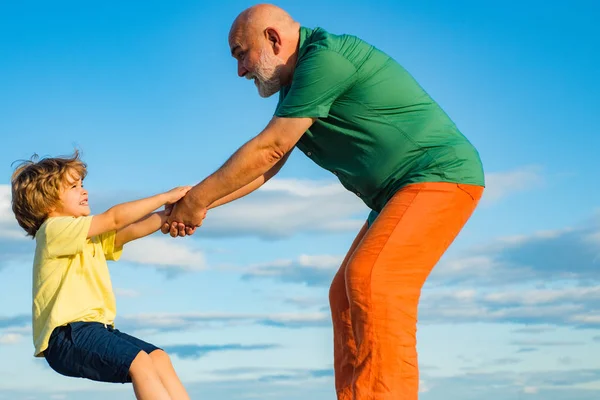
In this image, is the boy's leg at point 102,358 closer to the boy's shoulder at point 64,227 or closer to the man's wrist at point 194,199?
the boy's shoulder at point 64,227

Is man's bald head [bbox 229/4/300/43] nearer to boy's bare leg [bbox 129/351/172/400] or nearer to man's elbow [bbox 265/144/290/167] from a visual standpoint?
man's elbow [bbox 265/144/290/167]

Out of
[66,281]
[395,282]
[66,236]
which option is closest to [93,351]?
[66,281]

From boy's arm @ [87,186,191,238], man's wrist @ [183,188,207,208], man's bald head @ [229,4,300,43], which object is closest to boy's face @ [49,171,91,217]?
boy's arm @ [87,186,191,238]

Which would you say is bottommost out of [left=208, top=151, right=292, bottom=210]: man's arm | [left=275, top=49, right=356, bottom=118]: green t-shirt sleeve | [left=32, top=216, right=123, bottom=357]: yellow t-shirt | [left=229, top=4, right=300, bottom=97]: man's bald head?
[left=32, top=216, right=123, bottom=357]: yellow t-shirt

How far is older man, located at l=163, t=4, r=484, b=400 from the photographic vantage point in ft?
15.7

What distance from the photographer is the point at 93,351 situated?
505 cm

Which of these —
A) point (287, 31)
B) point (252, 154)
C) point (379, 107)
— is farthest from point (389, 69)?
point (252, 154)

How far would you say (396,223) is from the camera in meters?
4.91

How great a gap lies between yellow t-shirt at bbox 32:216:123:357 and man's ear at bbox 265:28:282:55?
159cm

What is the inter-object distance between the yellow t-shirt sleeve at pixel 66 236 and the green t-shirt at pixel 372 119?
4.69 ft

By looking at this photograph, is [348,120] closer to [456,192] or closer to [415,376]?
[456,192]

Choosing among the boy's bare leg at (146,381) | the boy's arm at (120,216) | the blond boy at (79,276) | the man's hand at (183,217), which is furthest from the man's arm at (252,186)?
the boy's bare leg at (146,381)

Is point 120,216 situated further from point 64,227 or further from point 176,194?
point 176,194

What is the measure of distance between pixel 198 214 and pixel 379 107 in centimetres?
144
